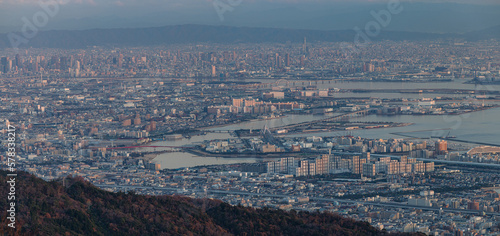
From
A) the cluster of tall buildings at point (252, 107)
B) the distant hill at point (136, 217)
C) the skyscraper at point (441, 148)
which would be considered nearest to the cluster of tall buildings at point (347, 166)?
the skyscraper at point (441, 148)

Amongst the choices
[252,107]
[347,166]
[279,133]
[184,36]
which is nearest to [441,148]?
[347,166]

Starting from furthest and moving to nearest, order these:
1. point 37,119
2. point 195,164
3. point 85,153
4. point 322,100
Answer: point 322,100 < point 37,119 < point 85,153 < point 195,164

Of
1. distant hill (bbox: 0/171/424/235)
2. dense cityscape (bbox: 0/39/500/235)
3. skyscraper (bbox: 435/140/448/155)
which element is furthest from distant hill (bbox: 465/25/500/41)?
distant hill (bbox: 0/171/424/235)

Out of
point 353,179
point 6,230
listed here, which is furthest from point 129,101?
point 6,230

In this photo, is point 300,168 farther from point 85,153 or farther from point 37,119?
point 37,119

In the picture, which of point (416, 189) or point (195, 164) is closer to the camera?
point (416, 189)
